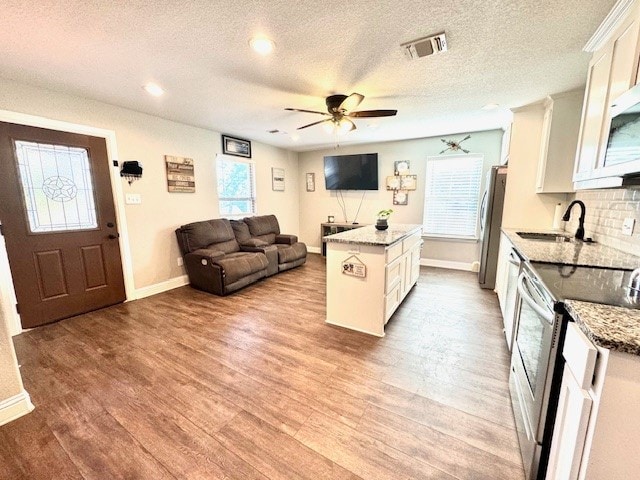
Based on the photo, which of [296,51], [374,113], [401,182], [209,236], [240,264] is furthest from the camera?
[401,182]

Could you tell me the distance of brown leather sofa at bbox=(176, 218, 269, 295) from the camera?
3590 mm

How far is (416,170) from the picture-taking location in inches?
201

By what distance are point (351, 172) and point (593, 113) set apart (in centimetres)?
404

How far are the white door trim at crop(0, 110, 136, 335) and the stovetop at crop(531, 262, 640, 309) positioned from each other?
368 cm

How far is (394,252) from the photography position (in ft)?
8.94

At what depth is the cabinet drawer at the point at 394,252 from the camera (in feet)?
8.41

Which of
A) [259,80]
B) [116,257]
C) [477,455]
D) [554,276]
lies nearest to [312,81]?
[259,80]

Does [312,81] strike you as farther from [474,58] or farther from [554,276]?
[554,276]

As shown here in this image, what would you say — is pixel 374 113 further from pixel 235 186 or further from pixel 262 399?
pixel 235 186

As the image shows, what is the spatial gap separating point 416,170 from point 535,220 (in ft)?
7.53

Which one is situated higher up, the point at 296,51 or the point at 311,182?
the point at 296,51

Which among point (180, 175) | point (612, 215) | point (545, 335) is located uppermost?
point (180, 175)

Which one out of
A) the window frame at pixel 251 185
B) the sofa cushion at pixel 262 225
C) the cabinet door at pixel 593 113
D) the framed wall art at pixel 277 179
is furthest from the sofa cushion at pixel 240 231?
the cabinet door at pixel 593 113

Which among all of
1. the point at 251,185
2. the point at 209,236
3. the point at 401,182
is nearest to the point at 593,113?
the point at 401,182
